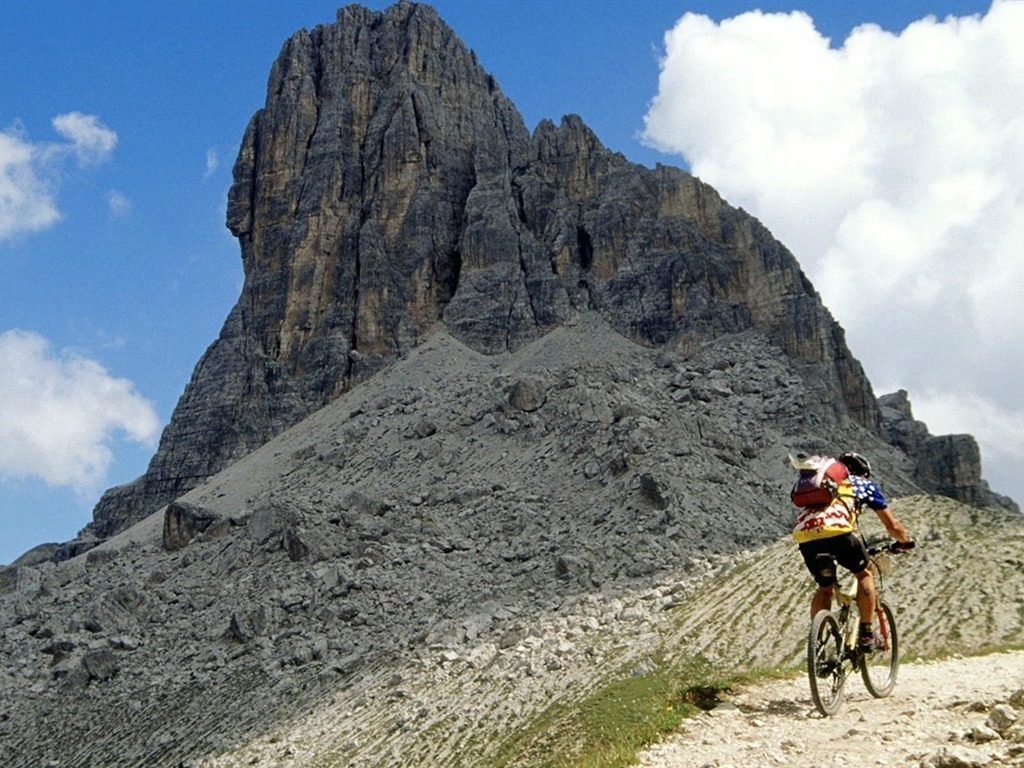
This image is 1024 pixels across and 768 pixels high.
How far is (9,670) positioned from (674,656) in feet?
82.2

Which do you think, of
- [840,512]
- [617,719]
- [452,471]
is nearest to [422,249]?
[452,471]

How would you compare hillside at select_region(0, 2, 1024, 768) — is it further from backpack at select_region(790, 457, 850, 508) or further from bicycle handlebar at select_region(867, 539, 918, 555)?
backpack at select_region(790, 457, 850, 508)

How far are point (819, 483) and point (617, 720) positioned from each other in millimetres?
9224

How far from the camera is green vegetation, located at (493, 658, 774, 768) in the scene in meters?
9.84

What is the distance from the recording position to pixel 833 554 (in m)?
9.71

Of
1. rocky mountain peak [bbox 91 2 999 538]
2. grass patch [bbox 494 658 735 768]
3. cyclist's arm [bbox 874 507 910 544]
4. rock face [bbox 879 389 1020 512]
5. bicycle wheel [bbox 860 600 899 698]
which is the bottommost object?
grass patch [bbox 494 658 735 768]

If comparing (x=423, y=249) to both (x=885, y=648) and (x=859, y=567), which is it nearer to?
A: (x=885, y=648)

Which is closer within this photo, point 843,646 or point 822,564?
point 822,564

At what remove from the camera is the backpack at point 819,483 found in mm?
9617

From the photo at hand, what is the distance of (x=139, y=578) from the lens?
41750 millimetres

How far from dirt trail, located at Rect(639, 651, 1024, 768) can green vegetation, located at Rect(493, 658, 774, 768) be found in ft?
0.94

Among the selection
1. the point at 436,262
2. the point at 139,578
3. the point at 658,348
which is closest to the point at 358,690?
the point at 139,578

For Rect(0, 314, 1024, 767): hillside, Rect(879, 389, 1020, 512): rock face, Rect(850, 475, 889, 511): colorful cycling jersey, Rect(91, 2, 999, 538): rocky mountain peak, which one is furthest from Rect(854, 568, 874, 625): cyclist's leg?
Rect(879, 389, 1020, 512): rock face

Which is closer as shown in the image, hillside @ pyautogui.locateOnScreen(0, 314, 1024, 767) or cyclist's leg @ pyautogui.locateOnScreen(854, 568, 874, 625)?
cyclist's leg @ pyautogui.locateOnScreen(854, 568, 874, 625)
